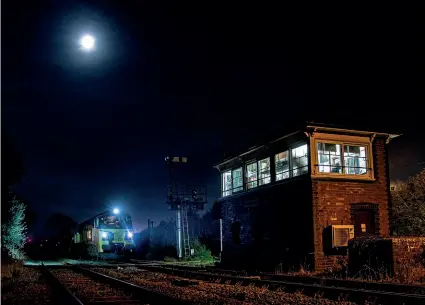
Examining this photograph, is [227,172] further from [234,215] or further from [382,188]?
[382,188]

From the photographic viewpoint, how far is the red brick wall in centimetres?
1730

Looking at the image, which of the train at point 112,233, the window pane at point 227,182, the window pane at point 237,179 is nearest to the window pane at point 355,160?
the window pane at point 237,179

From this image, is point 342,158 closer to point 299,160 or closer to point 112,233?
point 299,160

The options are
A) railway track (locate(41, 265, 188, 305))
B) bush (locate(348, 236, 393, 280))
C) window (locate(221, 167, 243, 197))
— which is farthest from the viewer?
window (locate(221, 167, 243, 197))

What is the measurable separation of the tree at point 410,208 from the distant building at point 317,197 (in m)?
4.25

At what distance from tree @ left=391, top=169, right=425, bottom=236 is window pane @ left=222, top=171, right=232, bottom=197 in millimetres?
8352

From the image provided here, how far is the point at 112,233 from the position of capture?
3378 cm

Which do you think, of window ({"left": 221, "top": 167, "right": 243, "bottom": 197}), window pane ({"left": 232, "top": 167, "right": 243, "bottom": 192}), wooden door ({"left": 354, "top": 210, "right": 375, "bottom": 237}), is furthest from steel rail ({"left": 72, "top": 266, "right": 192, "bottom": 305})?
window ({"left": 221, "top": 167, "right": 243, "bottom": 197})

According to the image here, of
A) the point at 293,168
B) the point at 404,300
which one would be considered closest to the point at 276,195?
the point at 293,168

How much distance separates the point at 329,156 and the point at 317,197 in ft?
6.45

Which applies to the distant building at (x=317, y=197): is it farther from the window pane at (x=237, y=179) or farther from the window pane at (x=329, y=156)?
the window pane at (x=237, y=179)

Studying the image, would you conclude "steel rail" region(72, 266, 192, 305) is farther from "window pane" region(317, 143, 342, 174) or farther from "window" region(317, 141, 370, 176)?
"window pane" region(317, 143, 342, 174)

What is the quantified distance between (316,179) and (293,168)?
2.11m

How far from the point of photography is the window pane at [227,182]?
25.2 meters
